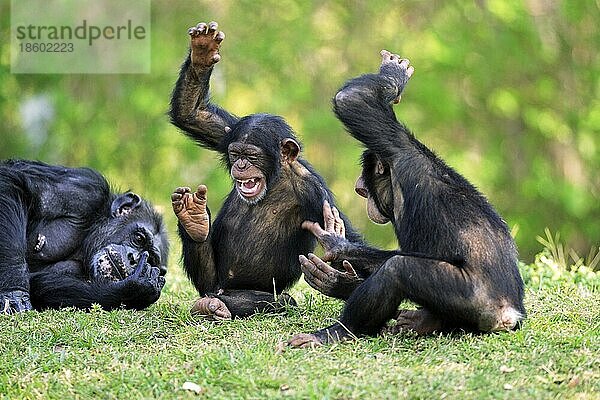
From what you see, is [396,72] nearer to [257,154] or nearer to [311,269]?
[257,154]

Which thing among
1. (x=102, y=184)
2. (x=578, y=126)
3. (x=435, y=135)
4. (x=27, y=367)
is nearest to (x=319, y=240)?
(x=27, y=367)

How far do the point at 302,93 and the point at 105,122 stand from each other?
4.15 metres

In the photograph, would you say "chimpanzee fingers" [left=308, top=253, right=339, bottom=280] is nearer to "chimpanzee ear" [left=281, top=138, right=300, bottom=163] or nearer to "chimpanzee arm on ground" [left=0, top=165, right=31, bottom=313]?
"chimpanzee ear" [left=281, top=138, right=300, bottom=163]

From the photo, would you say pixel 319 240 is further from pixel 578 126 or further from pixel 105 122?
pixel 105 122

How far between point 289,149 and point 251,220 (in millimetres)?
554

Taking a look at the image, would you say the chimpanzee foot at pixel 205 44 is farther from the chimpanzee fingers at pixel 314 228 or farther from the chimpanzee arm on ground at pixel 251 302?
the chimpanzee arm on ground at pixel 251 302

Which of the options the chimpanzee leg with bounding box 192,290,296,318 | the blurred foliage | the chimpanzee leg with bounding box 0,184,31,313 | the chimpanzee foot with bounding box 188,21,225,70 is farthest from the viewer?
the blurred foliage

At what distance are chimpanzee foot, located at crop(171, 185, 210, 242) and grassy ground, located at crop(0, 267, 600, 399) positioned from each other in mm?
595

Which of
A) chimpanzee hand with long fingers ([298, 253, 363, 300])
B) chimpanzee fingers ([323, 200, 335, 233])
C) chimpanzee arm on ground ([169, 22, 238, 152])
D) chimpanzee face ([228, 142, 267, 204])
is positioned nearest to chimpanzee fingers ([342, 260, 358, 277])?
chimpanzee hand with long fingers ([298, 253, 363, 300])

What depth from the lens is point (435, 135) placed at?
2052cm

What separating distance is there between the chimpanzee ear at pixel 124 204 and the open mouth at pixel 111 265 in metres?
0.47

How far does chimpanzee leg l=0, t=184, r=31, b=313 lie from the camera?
23.7 feet

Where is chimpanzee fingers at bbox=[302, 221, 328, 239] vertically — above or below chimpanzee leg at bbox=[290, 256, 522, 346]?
above

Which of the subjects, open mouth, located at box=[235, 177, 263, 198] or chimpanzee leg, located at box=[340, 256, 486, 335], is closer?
chimpanzee leg, located at box=[340, 256, 486, 335]
